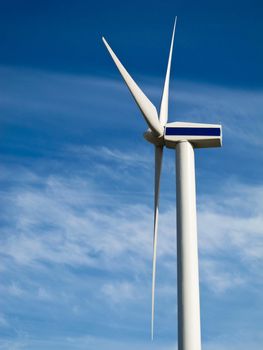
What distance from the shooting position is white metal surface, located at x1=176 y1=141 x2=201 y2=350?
23125 millimetres

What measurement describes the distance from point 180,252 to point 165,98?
31.1ft

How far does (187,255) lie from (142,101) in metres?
8.18

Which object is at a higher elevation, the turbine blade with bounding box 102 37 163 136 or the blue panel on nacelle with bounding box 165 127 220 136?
the turbine blade with bounding box 102 37 163 136

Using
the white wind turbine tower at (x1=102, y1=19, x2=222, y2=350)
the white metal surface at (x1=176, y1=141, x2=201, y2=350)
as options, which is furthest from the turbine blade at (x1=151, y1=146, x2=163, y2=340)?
the white metal surface at (x1=176, y1=141, x2=201, y2=350)

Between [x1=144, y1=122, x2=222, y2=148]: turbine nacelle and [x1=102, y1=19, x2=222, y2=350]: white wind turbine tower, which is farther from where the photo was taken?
[x1=144, y1=122, x2=222, y2=148]: turbine nacelle

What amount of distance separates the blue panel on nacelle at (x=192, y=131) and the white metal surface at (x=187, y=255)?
2.74 feet

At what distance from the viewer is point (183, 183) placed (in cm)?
2612

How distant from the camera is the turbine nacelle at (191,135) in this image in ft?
90.9

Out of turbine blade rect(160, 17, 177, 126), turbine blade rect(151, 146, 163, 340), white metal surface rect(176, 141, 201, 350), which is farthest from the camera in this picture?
turbine blade rect(160, 17, 177, 126)

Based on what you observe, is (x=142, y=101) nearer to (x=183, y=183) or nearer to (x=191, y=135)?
(x=191, y=135)

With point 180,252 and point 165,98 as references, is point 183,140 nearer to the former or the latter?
point 165,98

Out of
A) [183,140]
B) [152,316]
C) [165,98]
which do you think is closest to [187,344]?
[152,316]

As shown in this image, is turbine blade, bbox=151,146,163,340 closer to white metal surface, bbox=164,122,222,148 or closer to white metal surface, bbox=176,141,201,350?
white metal surface, bbox=164,122,222,148

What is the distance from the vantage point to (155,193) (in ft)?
92.1
